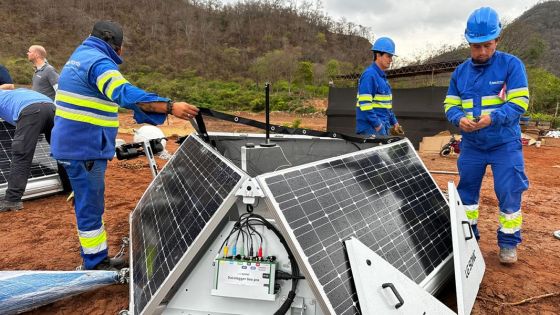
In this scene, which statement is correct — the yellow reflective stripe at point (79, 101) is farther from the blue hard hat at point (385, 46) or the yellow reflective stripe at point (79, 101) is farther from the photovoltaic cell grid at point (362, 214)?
the blue hard hat at point (385, 46)

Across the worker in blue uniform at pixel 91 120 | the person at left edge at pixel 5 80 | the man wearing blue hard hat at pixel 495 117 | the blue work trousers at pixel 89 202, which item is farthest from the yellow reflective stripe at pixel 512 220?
the person at left edge at pixel 5 80

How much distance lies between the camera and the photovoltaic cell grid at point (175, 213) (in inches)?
76.9

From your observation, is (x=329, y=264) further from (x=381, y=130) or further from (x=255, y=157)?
(x=381, y=130)

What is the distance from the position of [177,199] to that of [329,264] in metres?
1.22

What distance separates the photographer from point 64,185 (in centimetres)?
537

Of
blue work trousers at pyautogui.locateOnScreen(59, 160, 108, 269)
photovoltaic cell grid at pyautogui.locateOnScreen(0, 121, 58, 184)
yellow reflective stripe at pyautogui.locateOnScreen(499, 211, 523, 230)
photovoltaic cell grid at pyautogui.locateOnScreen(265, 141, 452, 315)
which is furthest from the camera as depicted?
photovoltaic cell grid at pyautogui.locateOnScreen(0, 121, 58, 184)

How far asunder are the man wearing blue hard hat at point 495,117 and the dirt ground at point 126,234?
338 mm

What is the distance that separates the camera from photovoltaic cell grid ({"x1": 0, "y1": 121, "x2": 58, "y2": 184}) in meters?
4.88

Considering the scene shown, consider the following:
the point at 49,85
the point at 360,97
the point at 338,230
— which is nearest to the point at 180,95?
the point at 49,85

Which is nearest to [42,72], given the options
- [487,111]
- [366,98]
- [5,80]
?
[5,80]

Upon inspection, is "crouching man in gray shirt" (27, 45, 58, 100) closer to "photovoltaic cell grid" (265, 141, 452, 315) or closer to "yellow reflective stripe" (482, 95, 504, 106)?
"photovoltaic cell grid" (265, 141, 452, 315)

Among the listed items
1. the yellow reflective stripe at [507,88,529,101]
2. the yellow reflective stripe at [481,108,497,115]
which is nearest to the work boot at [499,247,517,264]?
the yellow reflective stripe at [481,108,497,115]

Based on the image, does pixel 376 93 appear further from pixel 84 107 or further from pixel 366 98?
pixel 84 107

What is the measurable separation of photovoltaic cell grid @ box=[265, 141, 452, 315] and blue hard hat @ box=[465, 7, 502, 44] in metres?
1.10
